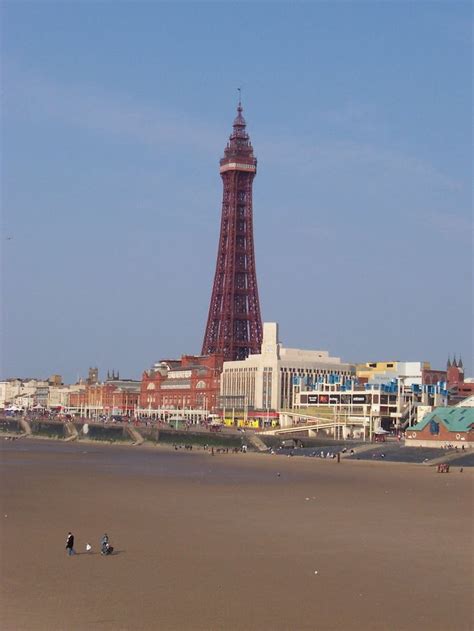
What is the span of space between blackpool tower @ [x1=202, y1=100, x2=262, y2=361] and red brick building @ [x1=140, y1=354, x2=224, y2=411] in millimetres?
2070

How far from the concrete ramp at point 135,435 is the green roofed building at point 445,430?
32320 mm

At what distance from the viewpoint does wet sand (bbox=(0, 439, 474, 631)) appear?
15508 millimetres

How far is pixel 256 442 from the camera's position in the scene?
7562 cm

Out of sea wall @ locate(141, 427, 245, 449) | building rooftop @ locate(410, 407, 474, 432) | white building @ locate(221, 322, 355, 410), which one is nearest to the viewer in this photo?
building rooftop @ locate(410, 407, 474, 432)

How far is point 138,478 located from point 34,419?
7624cm

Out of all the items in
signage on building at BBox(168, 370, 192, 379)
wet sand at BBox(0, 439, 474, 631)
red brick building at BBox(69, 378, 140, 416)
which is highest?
signage on building at BBox(168, 370, 192, 379)

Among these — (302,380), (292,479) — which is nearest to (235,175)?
(302,380)

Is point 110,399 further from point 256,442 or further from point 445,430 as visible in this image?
point 445,430

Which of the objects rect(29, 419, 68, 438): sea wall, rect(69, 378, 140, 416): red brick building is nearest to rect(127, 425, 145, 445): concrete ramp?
rect(29, 419, 68, 438): sea wall

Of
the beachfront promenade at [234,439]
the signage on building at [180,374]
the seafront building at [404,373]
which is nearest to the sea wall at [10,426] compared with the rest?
the beachfront promenade at [234,439]

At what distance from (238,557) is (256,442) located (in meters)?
55.7

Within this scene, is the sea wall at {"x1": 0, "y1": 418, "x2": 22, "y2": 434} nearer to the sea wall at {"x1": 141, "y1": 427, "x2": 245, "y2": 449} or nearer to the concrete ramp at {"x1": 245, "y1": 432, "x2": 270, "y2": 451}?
the sea wall at {"x1": 141, "y1": 427, "x2": 245, "y2": 449}

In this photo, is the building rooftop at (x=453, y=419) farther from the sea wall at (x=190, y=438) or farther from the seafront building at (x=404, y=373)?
the seafront building at (x=404, y=373)

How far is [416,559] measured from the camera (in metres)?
20.2
